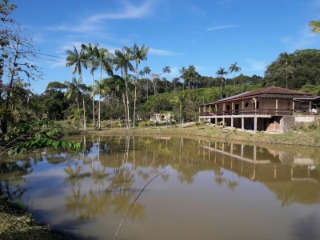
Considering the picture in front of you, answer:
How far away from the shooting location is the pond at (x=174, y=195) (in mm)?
7621

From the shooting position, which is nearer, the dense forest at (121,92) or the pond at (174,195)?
the pond at (174,195)

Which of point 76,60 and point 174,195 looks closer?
point 174,195

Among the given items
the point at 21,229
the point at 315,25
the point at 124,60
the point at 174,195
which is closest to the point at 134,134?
the point at 124,60

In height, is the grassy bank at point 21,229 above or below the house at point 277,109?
below

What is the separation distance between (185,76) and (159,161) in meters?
61.3

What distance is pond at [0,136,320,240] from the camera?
25.0ft

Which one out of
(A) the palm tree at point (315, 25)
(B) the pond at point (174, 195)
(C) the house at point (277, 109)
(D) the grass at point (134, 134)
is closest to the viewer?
(D) the grass at point (134, 134)

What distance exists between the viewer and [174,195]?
35.3ft

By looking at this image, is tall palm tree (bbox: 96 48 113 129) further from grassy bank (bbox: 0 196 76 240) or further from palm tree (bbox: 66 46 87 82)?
grassy bank (bbox: 0 196 76 240)

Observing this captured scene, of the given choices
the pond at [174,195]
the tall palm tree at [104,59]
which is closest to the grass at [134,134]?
the pond at [174,195]

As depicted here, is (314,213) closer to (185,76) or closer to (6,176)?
(6,176)

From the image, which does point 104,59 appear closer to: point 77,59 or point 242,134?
point 77,59

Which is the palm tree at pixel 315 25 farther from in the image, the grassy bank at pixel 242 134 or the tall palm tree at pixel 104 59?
the tall palm tree at pixel 104 59

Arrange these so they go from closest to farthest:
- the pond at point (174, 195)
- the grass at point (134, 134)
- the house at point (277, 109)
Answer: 1. the grass at point (134, 134)
2. the pond at point (174, 195)
3. the house at point (277, 109)
